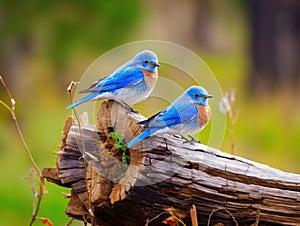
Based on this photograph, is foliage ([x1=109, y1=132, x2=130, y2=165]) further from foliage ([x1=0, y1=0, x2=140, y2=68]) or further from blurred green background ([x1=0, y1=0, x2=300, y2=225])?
foliage ([x1=0, y1=0, x2=140, y2=68])

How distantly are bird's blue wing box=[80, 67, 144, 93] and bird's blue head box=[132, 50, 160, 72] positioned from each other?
24 mm

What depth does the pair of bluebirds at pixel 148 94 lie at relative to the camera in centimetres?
311

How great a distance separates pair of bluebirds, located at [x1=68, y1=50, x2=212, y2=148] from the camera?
311 centimetres

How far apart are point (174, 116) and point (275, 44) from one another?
10.7m


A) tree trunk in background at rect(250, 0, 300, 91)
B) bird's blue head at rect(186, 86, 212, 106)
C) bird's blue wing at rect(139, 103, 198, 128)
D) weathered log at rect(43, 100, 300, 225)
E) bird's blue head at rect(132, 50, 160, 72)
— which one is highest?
tree trunk in background at rect(250, 0, 300, 91)

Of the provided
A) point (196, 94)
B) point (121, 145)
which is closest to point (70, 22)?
point (121, 145)

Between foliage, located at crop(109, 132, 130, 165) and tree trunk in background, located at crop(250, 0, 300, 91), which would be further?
tree trunk in background, located at crop(250, 0, 300, 91)

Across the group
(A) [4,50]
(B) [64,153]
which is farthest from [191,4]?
(B) [64,153]

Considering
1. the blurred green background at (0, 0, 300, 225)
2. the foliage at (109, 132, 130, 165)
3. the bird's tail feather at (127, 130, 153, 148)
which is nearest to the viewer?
the bird's tail feather at (127, 130, 153, 148)

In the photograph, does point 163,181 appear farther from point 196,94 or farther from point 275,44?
point 275,44

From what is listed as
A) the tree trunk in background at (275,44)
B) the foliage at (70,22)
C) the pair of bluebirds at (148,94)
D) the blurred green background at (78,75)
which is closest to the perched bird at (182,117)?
the pair of bluebirds at (148,94)

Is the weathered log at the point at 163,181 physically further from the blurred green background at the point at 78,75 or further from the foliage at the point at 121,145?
the blurred green background at the point at 78,75

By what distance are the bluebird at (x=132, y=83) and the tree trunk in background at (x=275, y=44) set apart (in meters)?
9.23

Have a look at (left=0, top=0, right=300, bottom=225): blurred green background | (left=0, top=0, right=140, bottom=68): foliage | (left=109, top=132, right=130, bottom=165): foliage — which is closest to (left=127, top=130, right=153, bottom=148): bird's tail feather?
(left=109, top=132, right=130, bottom=165): foliage
